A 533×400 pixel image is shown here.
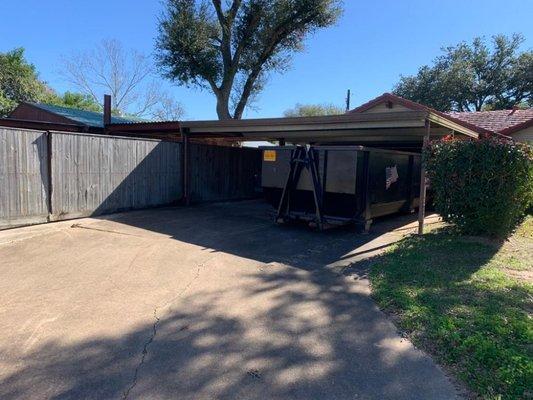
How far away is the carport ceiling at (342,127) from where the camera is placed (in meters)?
7.90

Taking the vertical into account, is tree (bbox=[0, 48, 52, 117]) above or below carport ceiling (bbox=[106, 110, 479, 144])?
above

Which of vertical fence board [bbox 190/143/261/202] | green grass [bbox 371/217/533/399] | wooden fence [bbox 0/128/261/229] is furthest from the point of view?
vertical fence board [bbox 190/143/261/202]

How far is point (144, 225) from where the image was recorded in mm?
8539

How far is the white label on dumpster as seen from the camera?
338 inches

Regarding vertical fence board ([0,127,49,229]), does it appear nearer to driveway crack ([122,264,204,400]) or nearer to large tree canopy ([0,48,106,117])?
driveway crack ([122,264,204,400])

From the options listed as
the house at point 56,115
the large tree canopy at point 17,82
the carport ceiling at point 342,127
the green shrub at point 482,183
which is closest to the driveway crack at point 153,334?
the green shrub at point 482,183

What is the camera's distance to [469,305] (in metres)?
3.99

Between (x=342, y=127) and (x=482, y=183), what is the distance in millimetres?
3369

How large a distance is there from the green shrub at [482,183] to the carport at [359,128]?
719 millimetres

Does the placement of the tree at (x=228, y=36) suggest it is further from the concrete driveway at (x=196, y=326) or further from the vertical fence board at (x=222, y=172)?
the concrete driveway at (x=196, y=326)

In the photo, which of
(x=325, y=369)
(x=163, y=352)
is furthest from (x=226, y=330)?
(x=325, y=369)

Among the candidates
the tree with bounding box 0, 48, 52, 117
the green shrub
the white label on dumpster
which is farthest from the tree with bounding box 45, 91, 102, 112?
the green shrub

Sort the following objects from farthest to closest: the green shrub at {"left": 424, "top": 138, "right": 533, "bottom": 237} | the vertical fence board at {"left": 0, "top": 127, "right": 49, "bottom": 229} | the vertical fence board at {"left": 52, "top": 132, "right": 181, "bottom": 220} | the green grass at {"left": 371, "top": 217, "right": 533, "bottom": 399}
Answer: the vertical fence board at {"left": 52, "top": 132, "right": 181, "bottom": 220} → the vertical fence board at {"left": 0, "top": 127, "right": 49, "bottom": 229} → the green shrub at {"left": 424, "top": 138, "right": 533, "bottom": 237} → the green grass at {"left": 371, "top": 217, "right": 533, "bottom": 399}

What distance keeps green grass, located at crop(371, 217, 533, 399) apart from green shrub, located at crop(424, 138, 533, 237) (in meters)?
0.45
